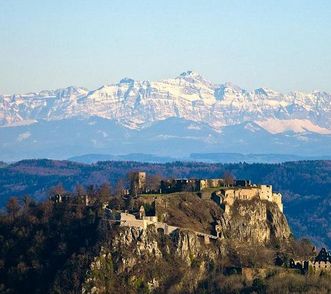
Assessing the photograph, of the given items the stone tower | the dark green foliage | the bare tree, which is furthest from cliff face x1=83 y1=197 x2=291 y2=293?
the bare tree

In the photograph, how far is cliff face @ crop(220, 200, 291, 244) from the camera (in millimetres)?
120125

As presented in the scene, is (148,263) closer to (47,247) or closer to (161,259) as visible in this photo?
(161,259)

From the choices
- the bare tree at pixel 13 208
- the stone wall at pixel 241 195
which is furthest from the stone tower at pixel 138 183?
the bare tree at pixel 13 208

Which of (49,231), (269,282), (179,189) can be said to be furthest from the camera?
(179,189)

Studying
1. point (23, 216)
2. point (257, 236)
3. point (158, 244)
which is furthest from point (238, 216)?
point (23, 216)

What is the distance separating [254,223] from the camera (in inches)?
4808

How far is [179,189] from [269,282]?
22.5m

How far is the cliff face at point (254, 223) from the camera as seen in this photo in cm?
12012

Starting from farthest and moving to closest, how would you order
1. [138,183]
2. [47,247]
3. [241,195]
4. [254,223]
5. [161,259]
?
1. [138,183]
2. [241,195]
3. [254,223]
4. [47,247]
5. [161,259]

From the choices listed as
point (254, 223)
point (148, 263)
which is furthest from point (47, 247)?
point (254, 223)

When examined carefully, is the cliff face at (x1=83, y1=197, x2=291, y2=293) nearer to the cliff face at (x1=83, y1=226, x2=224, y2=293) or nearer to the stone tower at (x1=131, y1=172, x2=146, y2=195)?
the cliff face at (x1=83, y1=226, x2=224, y2=293)

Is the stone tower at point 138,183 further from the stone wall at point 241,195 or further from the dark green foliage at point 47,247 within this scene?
the dark green foliage at point 47,247

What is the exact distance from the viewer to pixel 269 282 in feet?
356

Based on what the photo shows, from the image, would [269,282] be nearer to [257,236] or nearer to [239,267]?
[239,267]
